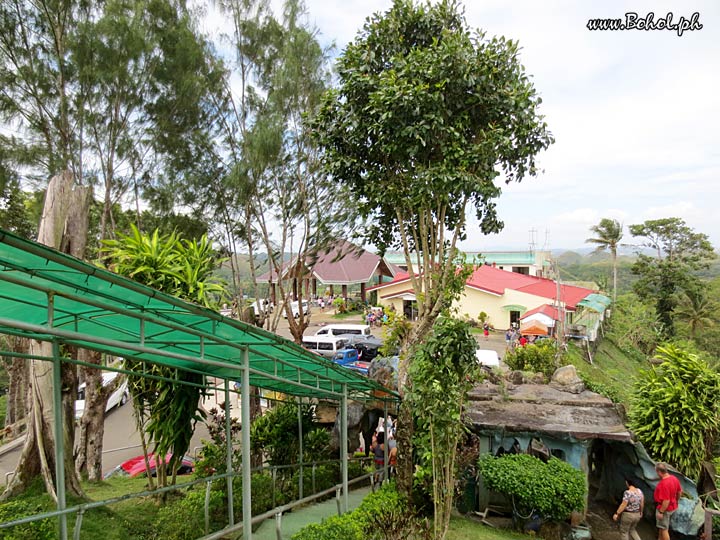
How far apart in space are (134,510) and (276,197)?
8.19 meters

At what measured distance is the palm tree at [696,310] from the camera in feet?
106

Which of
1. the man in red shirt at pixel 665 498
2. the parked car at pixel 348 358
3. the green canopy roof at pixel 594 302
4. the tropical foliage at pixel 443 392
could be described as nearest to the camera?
the tropical foliage at pixel 443 392

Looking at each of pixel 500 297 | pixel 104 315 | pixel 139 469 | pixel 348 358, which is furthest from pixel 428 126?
pixel 500 297

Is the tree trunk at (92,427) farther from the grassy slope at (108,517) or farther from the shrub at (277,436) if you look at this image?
the shrub at (277,436)

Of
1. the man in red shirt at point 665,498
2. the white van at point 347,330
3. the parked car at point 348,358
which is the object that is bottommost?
the man in red shirt at point 665,498

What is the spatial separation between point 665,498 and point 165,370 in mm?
9391

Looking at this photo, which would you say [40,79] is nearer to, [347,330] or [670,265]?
[347,330]

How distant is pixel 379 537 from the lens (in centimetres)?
662

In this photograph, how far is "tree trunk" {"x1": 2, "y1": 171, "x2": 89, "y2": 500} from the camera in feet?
21.0

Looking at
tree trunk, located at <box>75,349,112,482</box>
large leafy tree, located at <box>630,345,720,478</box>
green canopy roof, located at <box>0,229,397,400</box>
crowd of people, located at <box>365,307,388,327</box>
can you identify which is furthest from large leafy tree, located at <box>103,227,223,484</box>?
crowd of people, located at <box>365,307,388,327</box>

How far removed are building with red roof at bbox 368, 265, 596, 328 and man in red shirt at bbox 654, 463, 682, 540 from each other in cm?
1767

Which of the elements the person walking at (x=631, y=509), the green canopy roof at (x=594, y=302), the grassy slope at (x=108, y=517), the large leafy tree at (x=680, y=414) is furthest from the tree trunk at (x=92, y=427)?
the green canopy roof at (x=594, y=302)

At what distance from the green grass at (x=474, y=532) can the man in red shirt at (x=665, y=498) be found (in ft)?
8.70

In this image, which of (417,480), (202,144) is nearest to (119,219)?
(202,144)
